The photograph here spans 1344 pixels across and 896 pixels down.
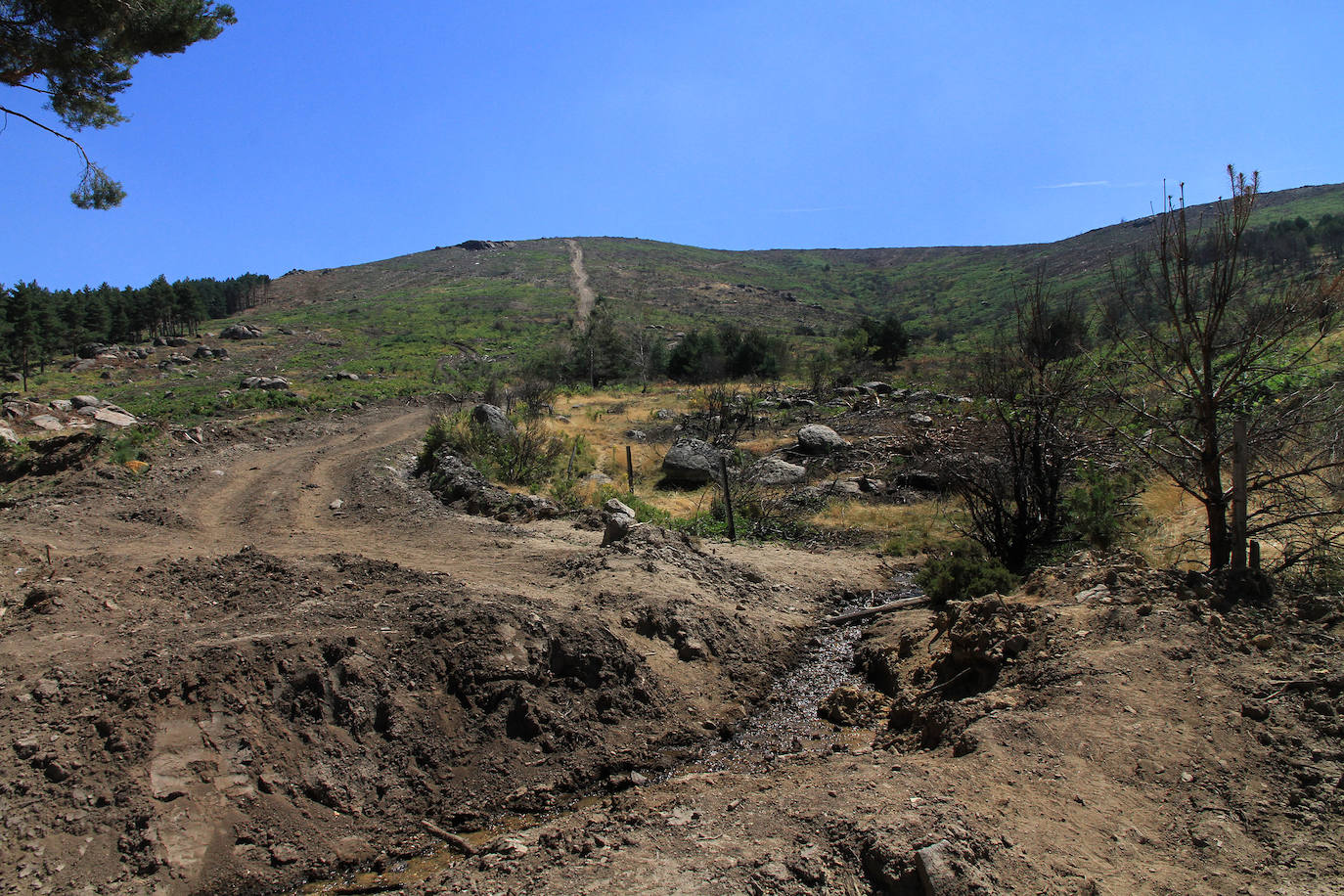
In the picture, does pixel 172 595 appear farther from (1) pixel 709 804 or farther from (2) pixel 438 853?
(1) pixel 709 804

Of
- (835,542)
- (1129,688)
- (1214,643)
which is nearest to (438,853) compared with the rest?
(1129,688)

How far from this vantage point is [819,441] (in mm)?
18203

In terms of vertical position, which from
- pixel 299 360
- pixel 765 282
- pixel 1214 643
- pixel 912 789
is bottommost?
pixel 912 789

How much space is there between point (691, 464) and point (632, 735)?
10.8 metres

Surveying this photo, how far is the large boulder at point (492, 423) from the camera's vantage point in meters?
16.3

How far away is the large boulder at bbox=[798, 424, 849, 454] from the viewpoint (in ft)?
59.6

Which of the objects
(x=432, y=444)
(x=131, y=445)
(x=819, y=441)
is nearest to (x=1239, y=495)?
(x=819, y=441)

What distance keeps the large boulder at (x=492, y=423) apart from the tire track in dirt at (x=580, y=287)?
1347 inches

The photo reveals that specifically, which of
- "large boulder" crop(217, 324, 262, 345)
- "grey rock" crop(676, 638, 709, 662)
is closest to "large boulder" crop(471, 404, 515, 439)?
"grey rock" crop(676, 638, 709, 662)

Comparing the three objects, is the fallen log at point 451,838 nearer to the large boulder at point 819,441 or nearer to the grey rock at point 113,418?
the large boulder at point 819,441

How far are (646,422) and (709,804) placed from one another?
21601 millimetres

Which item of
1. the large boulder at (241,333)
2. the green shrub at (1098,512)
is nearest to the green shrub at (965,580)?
the green shrub at (1098,512)

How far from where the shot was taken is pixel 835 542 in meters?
11.8

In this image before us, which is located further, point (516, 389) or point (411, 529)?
point (516, 389)
